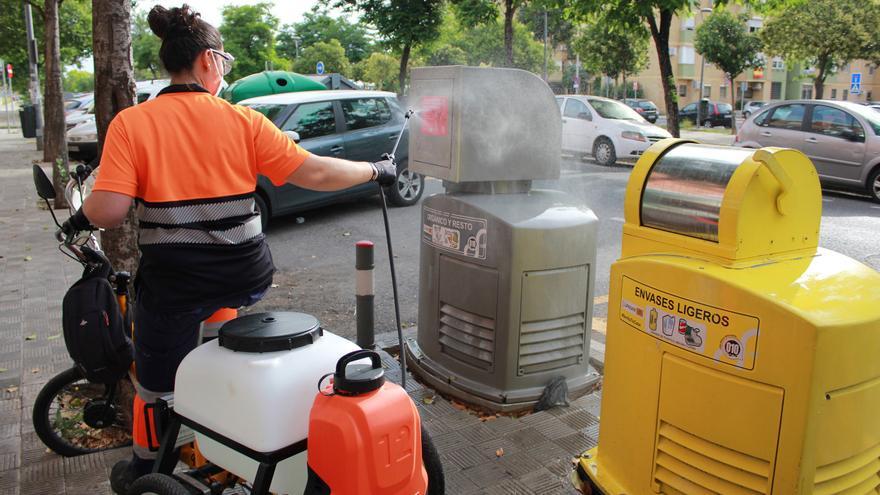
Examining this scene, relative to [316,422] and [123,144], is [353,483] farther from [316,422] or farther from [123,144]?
[123,144]

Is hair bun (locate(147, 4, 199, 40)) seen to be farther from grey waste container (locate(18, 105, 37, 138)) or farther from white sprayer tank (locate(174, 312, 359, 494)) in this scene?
grey waste container (locate(18, 105, 37, 138))

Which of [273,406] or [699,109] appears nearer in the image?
[273,406]

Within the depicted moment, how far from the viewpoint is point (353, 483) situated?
1.87 m

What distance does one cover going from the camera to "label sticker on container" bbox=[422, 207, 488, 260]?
3.74 meters

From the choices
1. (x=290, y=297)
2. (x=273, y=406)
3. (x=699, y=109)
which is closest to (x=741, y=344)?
(x=273, y=406)

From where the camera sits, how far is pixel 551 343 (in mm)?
3889

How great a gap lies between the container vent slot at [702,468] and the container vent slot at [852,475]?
159 millimetres

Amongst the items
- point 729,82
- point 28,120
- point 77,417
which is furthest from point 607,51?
point 77,417

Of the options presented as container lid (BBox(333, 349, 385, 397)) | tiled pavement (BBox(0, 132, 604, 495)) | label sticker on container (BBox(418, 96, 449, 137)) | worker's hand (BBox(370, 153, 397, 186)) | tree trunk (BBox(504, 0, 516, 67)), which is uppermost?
tree trunk (BBox(504, 0, 516, 67))

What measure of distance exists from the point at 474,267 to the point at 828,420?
203 centimetres

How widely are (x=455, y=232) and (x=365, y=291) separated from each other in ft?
2.94

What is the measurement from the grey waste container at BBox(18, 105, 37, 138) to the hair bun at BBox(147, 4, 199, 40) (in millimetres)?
15148

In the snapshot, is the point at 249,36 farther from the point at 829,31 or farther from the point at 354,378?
the point at 354,378

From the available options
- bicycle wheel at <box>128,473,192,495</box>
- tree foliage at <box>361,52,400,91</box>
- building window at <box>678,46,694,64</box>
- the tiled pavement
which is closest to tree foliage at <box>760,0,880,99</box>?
tree foliage at <box>361,52,400,91</box>
